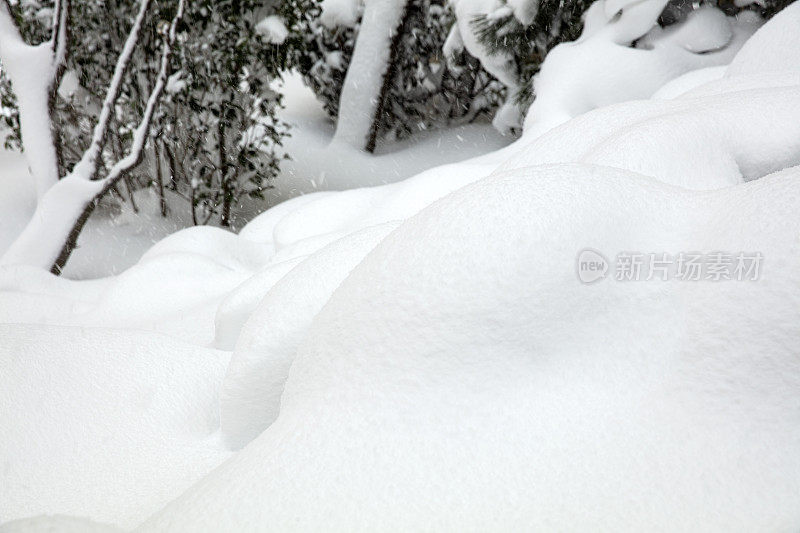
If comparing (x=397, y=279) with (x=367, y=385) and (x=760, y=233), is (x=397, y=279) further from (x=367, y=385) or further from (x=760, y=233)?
(x=760, y=233)

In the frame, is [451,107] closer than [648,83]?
No

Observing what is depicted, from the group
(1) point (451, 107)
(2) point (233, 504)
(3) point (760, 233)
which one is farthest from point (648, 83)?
(1) point (451, 107)

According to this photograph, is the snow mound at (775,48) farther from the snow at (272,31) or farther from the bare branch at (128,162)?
the snow at (272,31)

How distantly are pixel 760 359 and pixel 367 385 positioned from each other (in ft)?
1.77

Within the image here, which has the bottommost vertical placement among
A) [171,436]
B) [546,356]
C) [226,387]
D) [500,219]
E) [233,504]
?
[171,436]

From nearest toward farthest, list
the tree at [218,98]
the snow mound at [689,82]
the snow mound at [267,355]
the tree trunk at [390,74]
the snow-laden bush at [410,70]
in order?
the snow mound at [267,355] → the snow mound at [689,82] → the tree at [218,98] → the tree trunk at [390,74] → the snow-laden bush at [410,70]

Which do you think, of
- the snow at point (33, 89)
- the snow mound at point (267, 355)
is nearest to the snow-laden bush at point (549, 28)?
the snow mound at point (267, 355)

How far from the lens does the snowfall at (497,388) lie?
2.51ft

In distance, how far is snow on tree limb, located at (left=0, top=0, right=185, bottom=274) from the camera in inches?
145

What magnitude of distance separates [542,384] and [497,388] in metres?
0.07

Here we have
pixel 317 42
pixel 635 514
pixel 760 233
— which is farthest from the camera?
pixel 317 42

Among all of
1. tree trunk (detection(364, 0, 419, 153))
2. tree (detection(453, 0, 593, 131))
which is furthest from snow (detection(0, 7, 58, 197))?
tree trunk (detection(364, 0, 419, 153))

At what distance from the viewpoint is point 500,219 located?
36.7 inches

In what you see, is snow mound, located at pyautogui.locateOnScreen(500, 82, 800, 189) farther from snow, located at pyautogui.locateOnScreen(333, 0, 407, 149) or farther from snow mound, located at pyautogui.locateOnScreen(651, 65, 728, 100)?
snow, located at pyautogui.locateOnScreen(333, 0, 407, 149)
